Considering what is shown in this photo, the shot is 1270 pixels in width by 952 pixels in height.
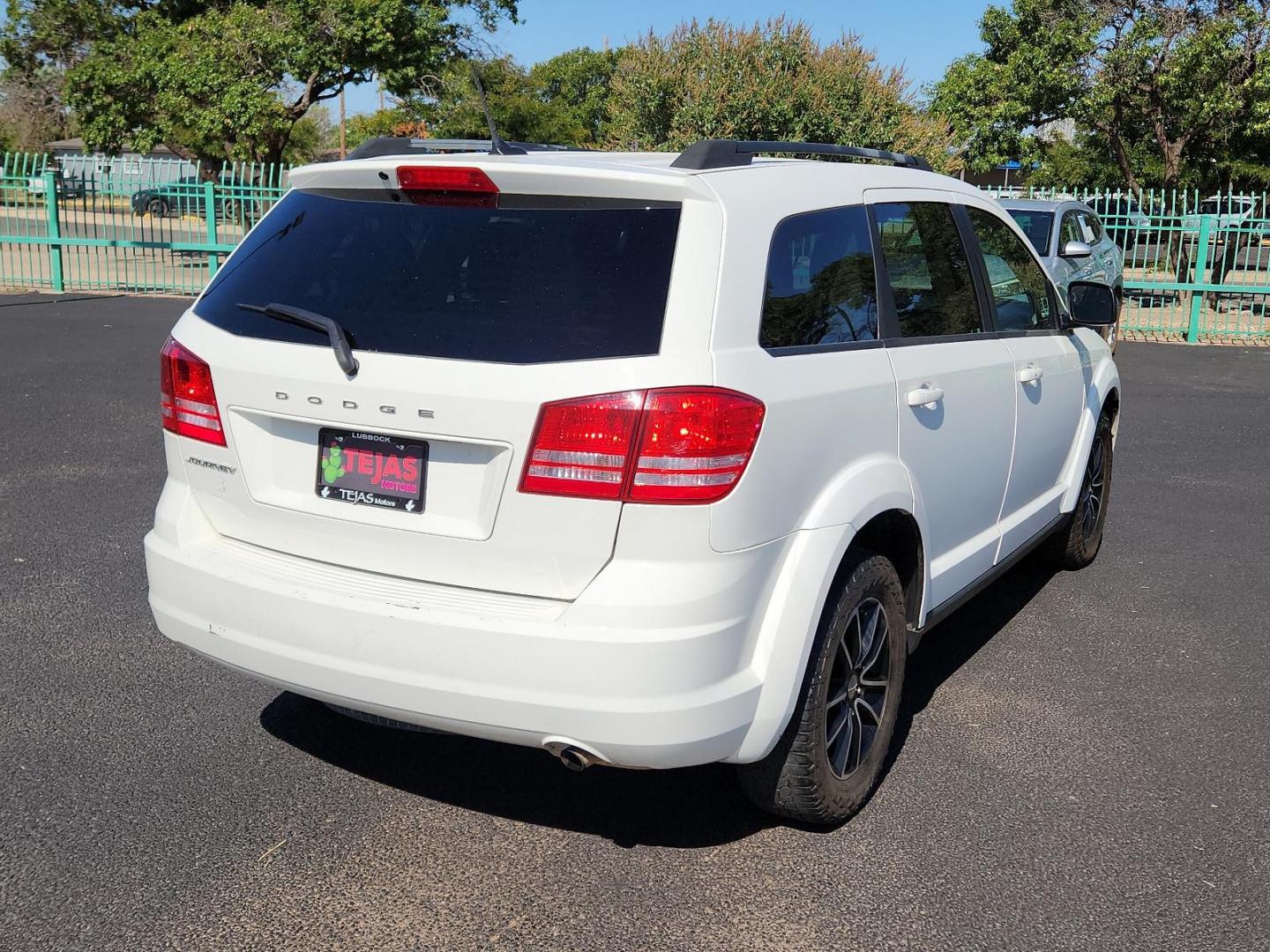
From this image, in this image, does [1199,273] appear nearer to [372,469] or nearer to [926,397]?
[926,397]

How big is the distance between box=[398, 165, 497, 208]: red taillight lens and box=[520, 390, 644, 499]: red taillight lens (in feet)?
2.15

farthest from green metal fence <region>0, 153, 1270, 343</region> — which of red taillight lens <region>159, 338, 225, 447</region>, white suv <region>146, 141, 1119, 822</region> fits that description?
white suv <region>146, 141, 1119, 822</region>

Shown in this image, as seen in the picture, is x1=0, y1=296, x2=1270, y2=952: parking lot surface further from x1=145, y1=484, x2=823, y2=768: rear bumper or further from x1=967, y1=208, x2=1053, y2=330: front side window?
x1=967, y1=208, x2=1053, y2=330: front side window

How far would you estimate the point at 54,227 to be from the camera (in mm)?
19156

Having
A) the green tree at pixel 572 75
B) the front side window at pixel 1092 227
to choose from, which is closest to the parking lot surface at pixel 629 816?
the front side window at pixel 1092 227

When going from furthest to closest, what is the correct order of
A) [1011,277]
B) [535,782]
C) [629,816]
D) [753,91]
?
[753,91] < [1011,277] < [535,782] < [629,816]

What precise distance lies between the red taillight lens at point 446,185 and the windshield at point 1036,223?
11.2m

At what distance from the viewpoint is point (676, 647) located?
108 inches

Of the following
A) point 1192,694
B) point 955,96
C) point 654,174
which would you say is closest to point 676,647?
point 654,174

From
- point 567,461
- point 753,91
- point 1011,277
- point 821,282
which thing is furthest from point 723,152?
point 753,91

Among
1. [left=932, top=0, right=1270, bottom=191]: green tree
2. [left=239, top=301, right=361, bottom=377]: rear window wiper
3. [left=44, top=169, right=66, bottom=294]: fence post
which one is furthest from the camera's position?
[left=932, top=0, right=1270, bottom=191]: green tree

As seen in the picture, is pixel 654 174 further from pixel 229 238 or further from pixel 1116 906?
pixel 229 238

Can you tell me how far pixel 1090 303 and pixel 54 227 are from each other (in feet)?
59.4

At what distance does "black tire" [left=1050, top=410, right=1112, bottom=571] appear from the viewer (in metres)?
5.75
